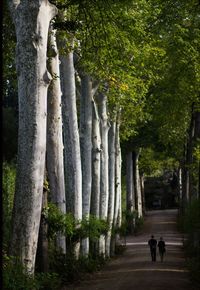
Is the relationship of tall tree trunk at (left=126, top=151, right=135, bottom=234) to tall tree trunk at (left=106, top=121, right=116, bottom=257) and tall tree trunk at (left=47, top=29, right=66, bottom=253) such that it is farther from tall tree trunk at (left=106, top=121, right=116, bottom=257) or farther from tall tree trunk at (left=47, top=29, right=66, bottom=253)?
tall tree trunk at (left=47, top=29, right=66, bottom=253)

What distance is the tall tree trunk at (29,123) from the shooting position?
11984 mm

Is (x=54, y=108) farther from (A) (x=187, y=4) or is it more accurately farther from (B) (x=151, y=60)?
(B) (x=151, y=60)

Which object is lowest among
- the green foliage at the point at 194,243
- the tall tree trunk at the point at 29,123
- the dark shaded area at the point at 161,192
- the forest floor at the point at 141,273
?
the forest floor at the point at 141,273

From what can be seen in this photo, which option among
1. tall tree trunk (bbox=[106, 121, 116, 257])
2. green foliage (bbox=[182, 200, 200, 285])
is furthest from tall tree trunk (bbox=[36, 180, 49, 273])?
tall tree trunk (bbox=[106, 121, 116, 257])

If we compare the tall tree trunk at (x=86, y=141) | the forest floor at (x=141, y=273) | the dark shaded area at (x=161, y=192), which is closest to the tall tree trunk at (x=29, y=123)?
the forest floor at (x=141, y=273)

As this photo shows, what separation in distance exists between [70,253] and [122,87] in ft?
20.1

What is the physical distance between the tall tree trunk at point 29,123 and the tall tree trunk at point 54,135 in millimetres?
4297

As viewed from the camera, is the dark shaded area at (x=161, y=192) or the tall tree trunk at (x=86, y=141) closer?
the tall tree trunk at (x=86, y=141)

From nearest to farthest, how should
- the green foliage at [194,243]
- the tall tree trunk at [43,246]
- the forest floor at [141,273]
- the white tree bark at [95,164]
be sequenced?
the tall tree trunk at [43,246] → the forest floor at [141,273] → the green foliage at [194,243] → the white tree bark at [95,164]

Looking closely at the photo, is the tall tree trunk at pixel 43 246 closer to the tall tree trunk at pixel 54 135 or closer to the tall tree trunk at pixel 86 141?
the tall tree trunk at pixel 54 135

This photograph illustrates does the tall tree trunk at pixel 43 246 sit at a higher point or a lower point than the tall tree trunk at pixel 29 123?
lower

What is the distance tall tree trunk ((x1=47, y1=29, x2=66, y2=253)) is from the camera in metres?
17.0

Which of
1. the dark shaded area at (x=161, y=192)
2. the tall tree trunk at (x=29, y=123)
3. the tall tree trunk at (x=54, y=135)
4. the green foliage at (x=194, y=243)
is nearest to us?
the tall tree trunk at (x=29, y=123)

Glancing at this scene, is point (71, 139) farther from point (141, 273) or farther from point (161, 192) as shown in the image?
point (161, 192)
